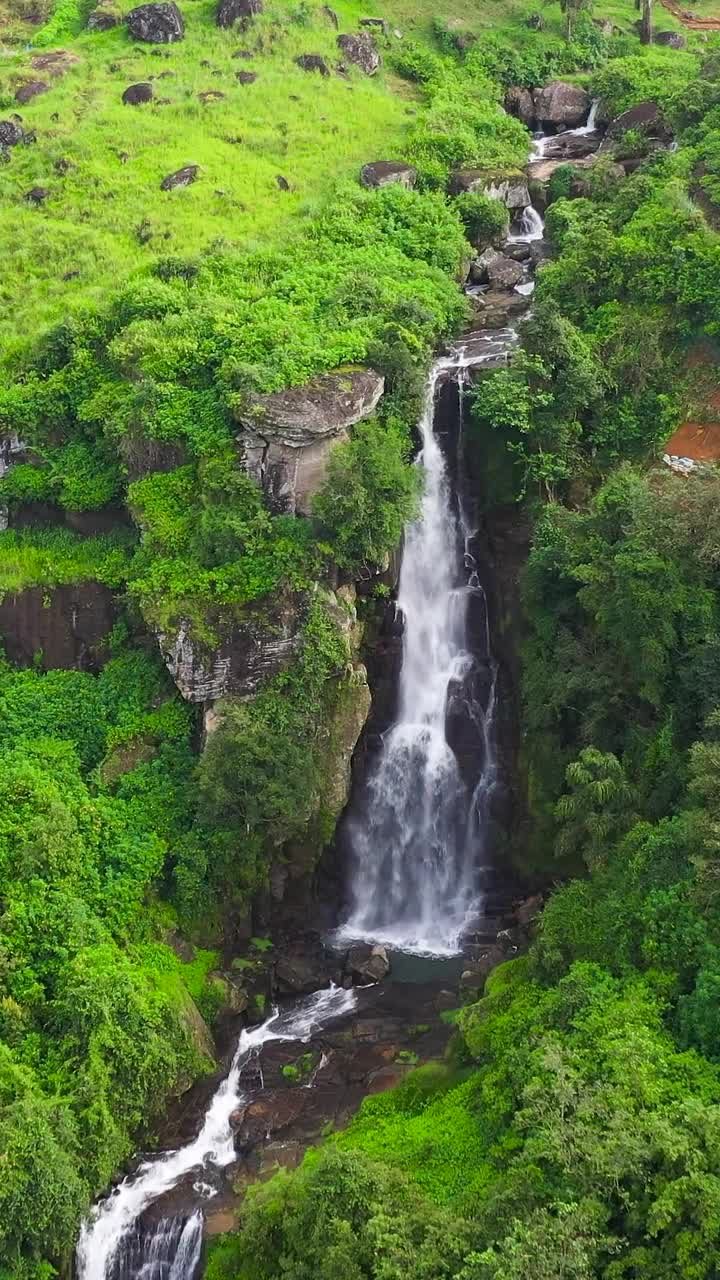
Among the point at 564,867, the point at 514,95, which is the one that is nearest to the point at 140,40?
the point at 514,95

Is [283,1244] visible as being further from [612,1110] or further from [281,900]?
[281,900]

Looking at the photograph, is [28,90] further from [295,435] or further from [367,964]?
[367,964]

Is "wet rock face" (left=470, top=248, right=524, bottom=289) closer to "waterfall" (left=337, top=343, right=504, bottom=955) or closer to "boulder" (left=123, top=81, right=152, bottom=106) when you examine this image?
"waterfall" (left=337, top=343, right=504, bottom=955)

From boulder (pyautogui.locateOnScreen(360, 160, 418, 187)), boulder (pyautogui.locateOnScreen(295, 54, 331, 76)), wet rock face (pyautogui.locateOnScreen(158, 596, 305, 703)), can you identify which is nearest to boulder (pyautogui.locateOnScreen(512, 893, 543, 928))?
wet rock face (pyautogui.locateOnScreen(158, 596, 305, 703))

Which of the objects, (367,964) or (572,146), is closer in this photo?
(367,964)

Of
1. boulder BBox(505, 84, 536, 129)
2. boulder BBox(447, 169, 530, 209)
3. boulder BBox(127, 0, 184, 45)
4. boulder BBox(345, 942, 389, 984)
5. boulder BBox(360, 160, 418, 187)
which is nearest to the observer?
boulder BBox(345, 942, 389, 984)

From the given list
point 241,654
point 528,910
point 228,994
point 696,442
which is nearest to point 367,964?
point 228,994
